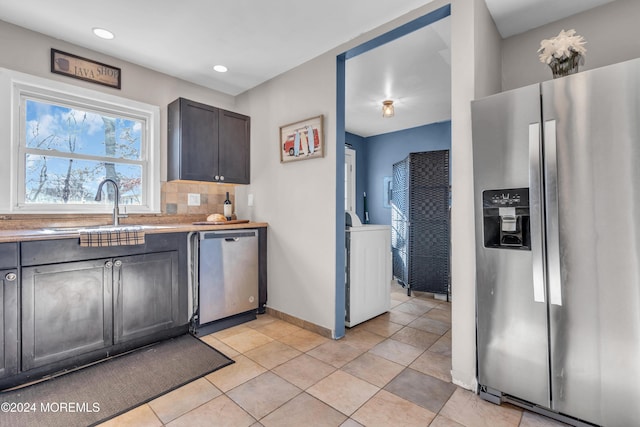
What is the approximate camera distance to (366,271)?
2.96m

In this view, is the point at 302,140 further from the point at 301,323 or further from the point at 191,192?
the point at 301,323

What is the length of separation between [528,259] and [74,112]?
3.54 metres

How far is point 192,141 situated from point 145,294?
57.7 inches

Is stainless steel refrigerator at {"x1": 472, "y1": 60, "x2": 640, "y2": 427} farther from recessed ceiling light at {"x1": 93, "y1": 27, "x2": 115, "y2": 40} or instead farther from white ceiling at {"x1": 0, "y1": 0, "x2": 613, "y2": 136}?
recessed ceiling light at {"x1": 93, "y1": 27, "x2": 115, "y2": 40}

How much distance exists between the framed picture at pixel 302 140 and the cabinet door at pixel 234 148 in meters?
0.58

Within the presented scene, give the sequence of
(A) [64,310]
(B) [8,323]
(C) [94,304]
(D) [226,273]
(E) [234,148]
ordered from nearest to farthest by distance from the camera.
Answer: (B) [8,323] < (A) [64,310] < (C) [94,304] < (D) [226,273] < (E) [234,148]

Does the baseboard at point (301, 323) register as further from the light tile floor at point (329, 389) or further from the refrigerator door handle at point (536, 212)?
the refrigerator door handle at point (536, 212)

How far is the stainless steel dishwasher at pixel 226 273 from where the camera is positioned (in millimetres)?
2598

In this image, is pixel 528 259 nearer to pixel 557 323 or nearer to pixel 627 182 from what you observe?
pixel 557 323

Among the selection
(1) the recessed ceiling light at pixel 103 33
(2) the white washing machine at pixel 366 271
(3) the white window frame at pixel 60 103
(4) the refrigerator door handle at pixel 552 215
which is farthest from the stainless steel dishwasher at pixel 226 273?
(4) the refrigerator door handle at pixel 552 215

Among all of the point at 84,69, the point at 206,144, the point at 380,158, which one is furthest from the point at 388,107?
the point at 84,69

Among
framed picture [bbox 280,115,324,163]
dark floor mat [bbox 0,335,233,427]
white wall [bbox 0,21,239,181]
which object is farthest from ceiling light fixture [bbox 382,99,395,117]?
dark floor mat [bbox 0,335,233,427]

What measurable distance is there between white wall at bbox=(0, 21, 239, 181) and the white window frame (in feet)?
0.18

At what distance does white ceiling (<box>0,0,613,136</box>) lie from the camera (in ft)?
6.59
